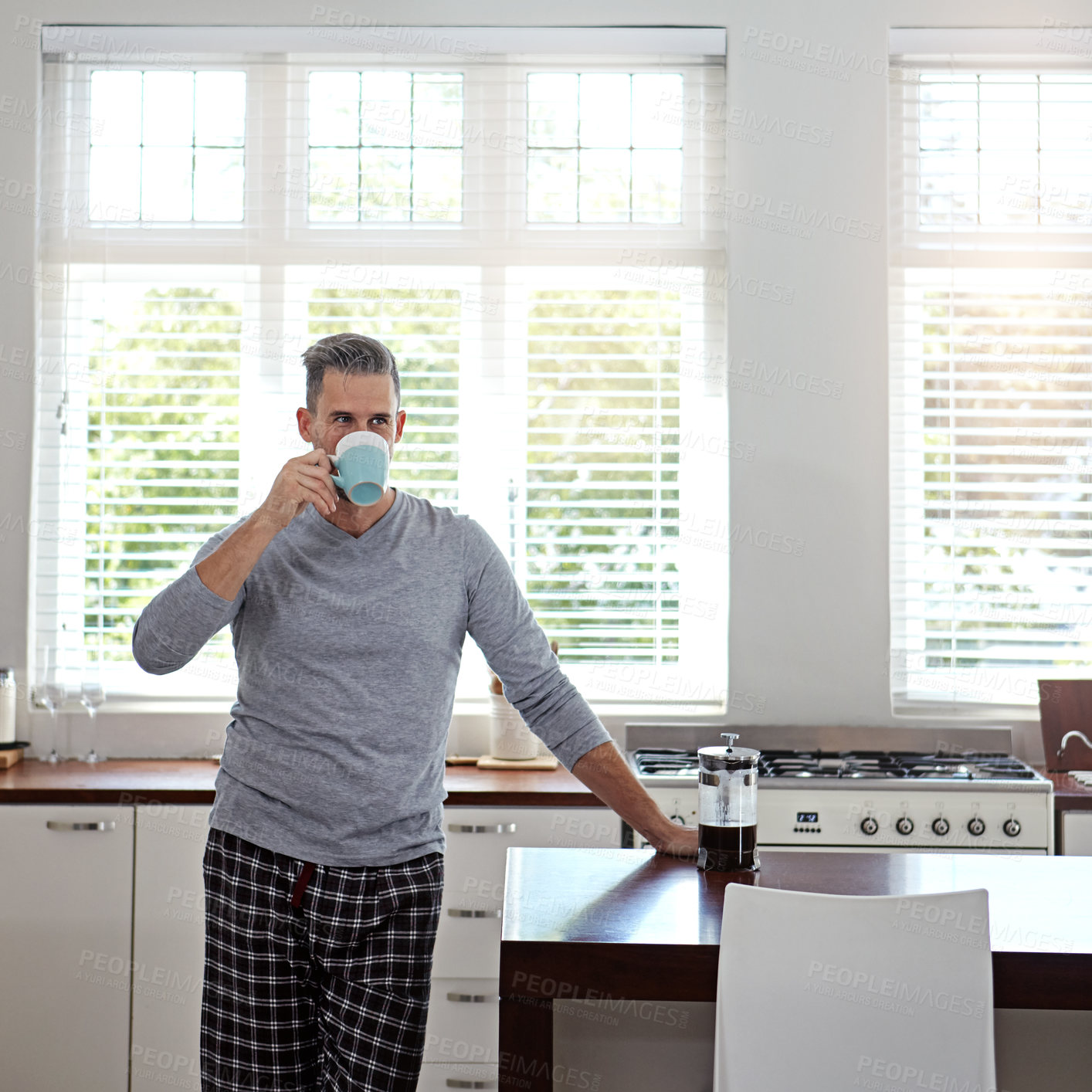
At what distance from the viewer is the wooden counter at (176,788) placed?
102 inches

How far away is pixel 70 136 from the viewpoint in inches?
124

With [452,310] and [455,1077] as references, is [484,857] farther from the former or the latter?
[452,310]

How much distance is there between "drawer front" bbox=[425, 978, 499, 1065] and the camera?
8.51 feet

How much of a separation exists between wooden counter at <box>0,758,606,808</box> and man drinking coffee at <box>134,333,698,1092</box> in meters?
0.88

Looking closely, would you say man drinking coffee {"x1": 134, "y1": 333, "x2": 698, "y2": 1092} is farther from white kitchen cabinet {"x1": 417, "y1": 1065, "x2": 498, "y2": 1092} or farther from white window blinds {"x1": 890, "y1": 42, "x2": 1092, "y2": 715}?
white window blinds {"x1": 890, "y1": 42, "x2": 1092, "y2": 715}

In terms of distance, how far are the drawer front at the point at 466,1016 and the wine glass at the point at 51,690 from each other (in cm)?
126

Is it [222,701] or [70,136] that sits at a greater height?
[70,136]

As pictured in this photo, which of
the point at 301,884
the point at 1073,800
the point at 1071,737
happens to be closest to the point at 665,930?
the point at 301,884

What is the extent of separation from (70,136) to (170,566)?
50.4 inches

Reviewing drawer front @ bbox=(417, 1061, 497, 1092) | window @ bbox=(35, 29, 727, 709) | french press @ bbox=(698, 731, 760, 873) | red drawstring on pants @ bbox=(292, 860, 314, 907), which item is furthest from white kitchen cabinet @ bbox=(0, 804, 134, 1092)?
french press @ bbox=(698, 731, 760, 873)

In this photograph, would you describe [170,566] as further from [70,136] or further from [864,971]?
[864,971]

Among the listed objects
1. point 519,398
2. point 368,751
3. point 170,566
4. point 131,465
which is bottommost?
point 368,751

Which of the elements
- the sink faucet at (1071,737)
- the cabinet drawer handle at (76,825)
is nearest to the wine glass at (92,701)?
the cabinet drawer handle at (76,825)

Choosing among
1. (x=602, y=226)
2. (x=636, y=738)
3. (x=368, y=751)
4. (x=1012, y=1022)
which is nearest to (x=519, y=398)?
(x=602, y=226)
